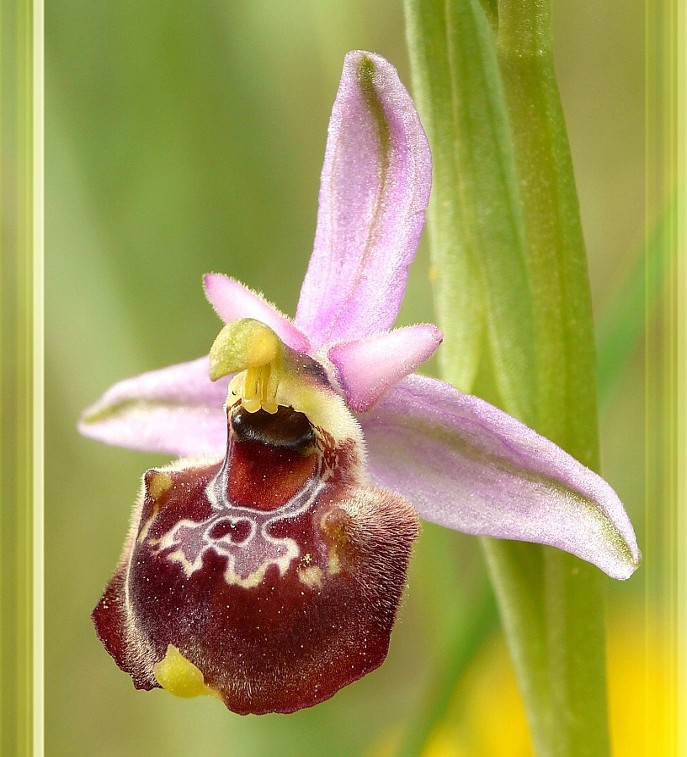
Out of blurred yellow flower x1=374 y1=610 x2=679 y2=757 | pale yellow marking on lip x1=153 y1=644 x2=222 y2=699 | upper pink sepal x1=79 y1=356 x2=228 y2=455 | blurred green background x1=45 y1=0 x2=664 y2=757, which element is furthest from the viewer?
blurred green background x1=45 y1=0 x2=664 y2=757

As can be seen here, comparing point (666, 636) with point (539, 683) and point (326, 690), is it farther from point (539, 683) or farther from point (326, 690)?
point (326, 690)

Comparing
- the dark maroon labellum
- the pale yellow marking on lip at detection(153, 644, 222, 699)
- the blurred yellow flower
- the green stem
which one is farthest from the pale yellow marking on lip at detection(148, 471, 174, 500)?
the blurred yellow flower

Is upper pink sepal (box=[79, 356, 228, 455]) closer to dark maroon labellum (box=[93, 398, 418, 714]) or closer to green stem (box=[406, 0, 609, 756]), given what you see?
dark maroon labellum (box=[93, 398, 418, 714])

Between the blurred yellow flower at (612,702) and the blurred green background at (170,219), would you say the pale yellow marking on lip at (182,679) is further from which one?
the blurred green background at (170,219)

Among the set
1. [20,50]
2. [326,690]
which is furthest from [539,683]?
[20,50]

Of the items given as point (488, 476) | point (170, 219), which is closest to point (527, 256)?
point (488, 476)

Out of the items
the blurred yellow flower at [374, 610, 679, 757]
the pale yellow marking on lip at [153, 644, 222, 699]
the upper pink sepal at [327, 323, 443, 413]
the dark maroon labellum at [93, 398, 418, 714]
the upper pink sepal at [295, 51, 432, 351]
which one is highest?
the upper pink sepal at [295, 51, 432, 351]
